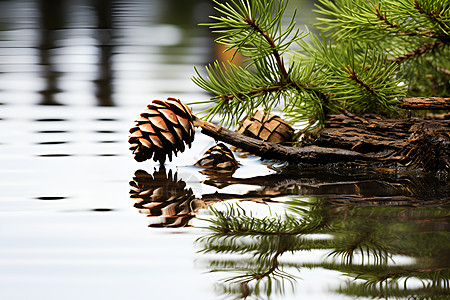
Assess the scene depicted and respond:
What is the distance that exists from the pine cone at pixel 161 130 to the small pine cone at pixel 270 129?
154mm

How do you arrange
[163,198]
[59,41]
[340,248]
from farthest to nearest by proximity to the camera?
1. [59,41]
2. [163,198]
3. [340,248]

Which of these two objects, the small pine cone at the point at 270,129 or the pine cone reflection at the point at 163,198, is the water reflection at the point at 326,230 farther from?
the small pine cone at the point at 270,129

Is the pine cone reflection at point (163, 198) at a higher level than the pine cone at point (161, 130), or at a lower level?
lower

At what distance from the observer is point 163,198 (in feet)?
2.00

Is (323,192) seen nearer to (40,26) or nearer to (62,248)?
(62,248)

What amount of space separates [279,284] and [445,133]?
1.55 ft

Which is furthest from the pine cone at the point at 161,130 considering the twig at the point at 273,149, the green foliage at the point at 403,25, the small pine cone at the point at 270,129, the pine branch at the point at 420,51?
the pine branch at the point at 420,51

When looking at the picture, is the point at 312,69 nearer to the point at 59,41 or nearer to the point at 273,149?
the point at 273,149

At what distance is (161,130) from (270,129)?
0.71 ft

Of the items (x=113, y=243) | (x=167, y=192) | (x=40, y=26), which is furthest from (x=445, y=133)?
(x=40, y=26)

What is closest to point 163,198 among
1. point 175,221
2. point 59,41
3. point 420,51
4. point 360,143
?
point 175,221

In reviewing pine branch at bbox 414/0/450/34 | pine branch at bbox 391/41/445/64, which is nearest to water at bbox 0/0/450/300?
pine branch at bbox 414/0/450/34

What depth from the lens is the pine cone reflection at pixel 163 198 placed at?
0.52 m

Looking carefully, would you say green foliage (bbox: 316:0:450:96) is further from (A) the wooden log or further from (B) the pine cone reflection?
(B) the pine cone reflection
